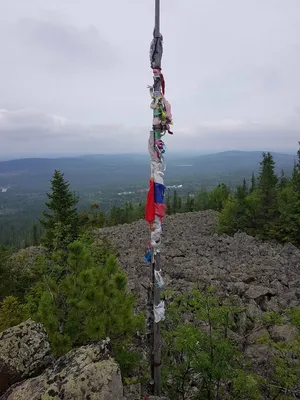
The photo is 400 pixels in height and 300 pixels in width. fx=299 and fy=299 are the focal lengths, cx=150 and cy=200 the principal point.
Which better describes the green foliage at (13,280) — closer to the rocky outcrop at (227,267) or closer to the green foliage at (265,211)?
the rocky outcrop at (227,267)

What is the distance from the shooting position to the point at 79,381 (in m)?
3.46

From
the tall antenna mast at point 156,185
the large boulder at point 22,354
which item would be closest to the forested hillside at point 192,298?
the large boulder at point 22,354

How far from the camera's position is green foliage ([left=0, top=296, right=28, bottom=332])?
21.1ft

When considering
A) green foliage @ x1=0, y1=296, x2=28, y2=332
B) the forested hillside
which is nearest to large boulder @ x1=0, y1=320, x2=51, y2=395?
the forested hillside

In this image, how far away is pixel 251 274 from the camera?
1226 centimetres


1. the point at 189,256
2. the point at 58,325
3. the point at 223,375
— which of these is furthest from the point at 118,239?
the point at 223,375

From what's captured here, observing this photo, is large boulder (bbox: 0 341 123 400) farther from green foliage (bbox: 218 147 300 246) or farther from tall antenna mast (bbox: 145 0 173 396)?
green foliage (bbox: 218 147 300 246)

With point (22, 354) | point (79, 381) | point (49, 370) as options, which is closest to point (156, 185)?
point (79, 381)

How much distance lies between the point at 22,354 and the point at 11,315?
2.51m

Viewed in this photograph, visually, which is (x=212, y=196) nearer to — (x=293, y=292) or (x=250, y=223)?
(x=250, y=223)

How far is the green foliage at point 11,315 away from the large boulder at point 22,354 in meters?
1.94

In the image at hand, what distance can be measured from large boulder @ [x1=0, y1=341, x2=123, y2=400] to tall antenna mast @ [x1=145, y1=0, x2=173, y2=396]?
86 cm

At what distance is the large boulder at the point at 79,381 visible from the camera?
3385mm

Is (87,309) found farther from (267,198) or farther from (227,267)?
(267,198)
